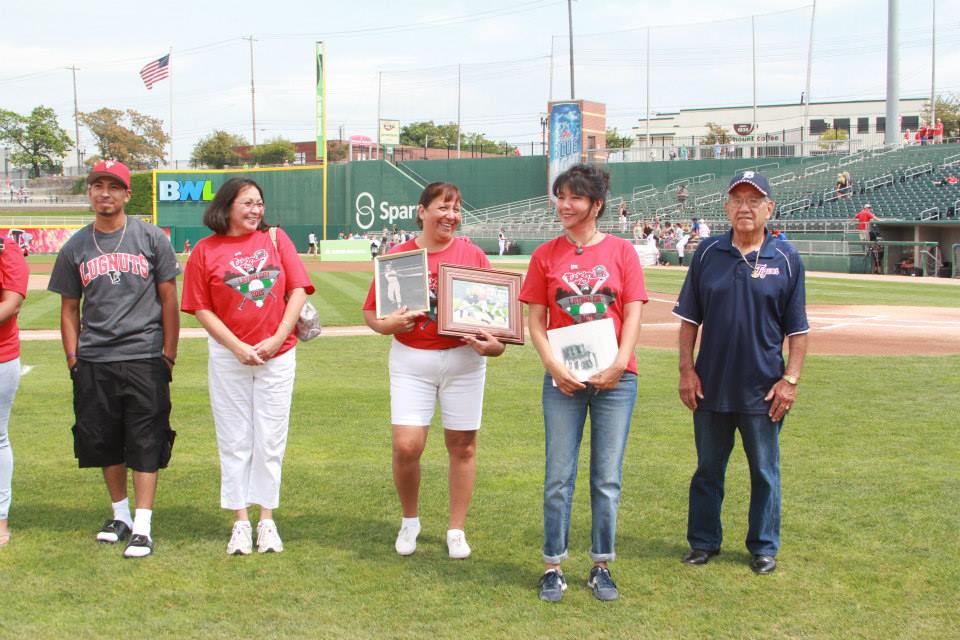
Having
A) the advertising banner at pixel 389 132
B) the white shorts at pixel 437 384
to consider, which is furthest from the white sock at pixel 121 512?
the advertising banner at pixel 389 132

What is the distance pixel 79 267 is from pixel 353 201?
5029 centimetres

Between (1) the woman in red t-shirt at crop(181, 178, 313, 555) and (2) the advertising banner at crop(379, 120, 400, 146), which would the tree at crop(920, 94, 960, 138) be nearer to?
(2) the advertising banner at crop(379, 120, 400, 146)

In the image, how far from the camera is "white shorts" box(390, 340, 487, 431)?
15.1 feet

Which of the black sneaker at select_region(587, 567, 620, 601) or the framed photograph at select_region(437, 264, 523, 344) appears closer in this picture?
the black sneaker at select_region(587, 567, 620, 601)

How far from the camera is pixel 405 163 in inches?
2199

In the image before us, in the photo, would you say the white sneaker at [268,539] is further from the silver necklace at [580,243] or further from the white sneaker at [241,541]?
the silver necklace at [580,243]

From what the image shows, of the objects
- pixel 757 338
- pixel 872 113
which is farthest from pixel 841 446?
pixel 872 113

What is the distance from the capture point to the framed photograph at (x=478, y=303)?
14.6 feet

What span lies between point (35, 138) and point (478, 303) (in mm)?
97339

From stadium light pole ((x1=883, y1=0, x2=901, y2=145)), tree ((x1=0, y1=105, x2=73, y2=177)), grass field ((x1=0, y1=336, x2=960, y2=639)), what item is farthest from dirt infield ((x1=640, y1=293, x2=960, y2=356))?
tree ((x1=0, y1=105, x2=73, y2=177))

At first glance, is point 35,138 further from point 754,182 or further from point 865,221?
point 754,182

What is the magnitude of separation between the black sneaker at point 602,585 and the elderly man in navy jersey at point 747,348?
0.61 meters

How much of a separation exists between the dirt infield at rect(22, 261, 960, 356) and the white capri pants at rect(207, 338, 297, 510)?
888 cm

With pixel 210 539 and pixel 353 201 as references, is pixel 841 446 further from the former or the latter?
pixel 353 201
